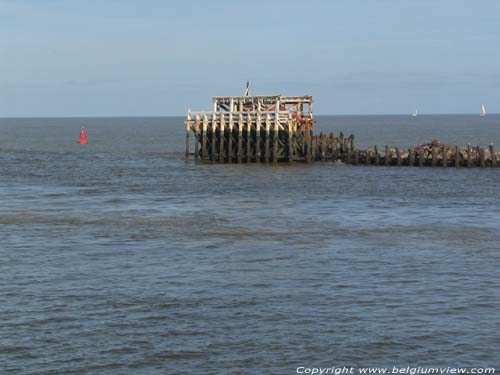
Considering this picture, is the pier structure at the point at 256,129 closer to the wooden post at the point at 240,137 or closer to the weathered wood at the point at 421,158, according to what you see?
the wooden post at the point at 240,137

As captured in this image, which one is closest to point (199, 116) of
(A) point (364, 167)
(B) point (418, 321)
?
(A) point (364, 167)

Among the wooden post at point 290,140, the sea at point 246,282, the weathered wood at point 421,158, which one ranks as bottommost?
the sea at point 246,282

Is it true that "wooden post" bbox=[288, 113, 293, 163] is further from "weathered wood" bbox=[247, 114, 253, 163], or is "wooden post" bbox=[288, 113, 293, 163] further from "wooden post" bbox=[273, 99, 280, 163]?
"weathered wood" bbox=[247, 114, 253, 163]

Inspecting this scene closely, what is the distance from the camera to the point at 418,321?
1727cm

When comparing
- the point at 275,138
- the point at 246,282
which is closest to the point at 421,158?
the point at 275,138

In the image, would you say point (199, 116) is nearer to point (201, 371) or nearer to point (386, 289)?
point (386, 289)

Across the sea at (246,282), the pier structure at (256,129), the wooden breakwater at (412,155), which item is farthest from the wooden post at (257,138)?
the sea at (246,282)

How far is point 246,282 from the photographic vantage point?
20.5 metres

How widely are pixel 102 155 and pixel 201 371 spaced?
5887 cm

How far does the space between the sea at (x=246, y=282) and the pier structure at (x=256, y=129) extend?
15.5m

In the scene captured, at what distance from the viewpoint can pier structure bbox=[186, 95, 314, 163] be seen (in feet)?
179

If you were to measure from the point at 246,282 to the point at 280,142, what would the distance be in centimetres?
3578

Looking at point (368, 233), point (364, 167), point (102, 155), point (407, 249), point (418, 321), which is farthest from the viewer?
point (102, 155)

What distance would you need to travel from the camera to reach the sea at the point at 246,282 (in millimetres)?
15492
